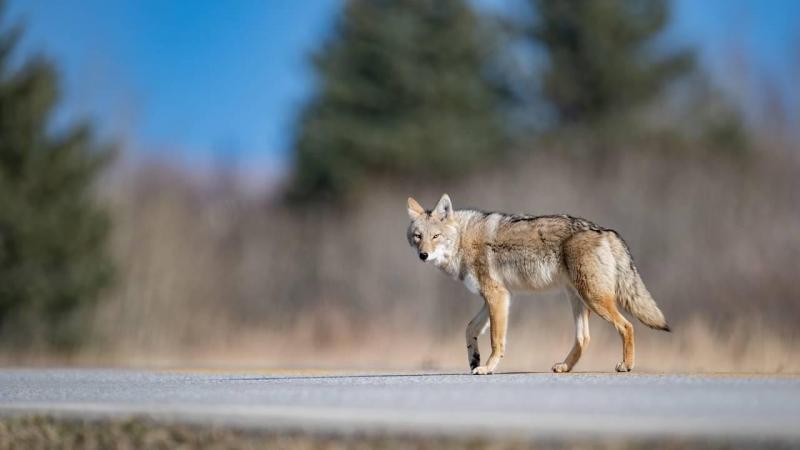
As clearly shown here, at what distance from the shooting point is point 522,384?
10570 millimetres

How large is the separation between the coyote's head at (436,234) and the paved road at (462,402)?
64.3 inches

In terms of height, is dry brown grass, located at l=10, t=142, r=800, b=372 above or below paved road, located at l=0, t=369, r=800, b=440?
above

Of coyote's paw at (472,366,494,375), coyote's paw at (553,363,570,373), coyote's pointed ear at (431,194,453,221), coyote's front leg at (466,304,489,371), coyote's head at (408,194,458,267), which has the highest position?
coyote's pointed ear at (431,194,453,221)

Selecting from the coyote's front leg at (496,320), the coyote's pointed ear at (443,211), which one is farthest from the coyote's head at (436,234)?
the coyote's front leg at (496,320)

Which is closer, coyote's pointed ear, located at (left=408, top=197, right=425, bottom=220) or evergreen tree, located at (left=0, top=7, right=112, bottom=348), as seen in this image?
coyote's pointed ear, located at (left=408, top=197, right=425, bottom=220)

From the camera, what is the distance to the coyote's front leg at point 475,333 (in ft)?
42.3

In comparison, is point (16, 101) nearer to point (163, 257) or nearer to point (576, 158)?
point (163, 257)

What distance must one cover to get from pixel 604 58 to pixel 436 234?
30.7 metres

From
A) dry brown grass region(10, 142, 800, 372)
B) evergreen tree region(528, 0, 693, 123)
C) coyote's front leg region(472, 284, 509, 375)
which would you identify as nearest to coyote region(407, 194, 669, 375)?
coyote's front leg region(472, 284, 509, 375)

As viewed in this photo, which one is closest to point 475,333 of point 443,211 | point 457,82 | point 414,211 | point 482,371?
point 482,371

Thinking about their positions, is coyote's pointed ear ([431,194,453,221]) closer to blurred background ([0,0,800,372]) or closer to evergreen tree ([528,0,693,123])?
blurred background ([0,0,800,372])

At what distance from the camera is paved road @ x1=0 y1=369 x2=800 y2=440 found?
25.5 feet

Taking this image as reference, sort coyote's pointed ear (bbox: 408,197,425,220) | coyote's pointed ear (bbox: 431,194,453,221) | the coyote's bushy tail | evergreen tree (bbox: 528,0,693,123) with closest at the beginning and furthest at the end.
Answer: the coyote's bushy tail → coyote's pointed ear (bbox: 431,194,453,221) → coyote's pointed ear (bbox: 408,197,425,220) → evergreen tree (bbox: 528,0,693,123)

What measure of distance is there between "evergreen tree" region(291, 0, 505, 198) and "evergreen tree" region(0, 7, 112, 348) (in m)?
14.9
